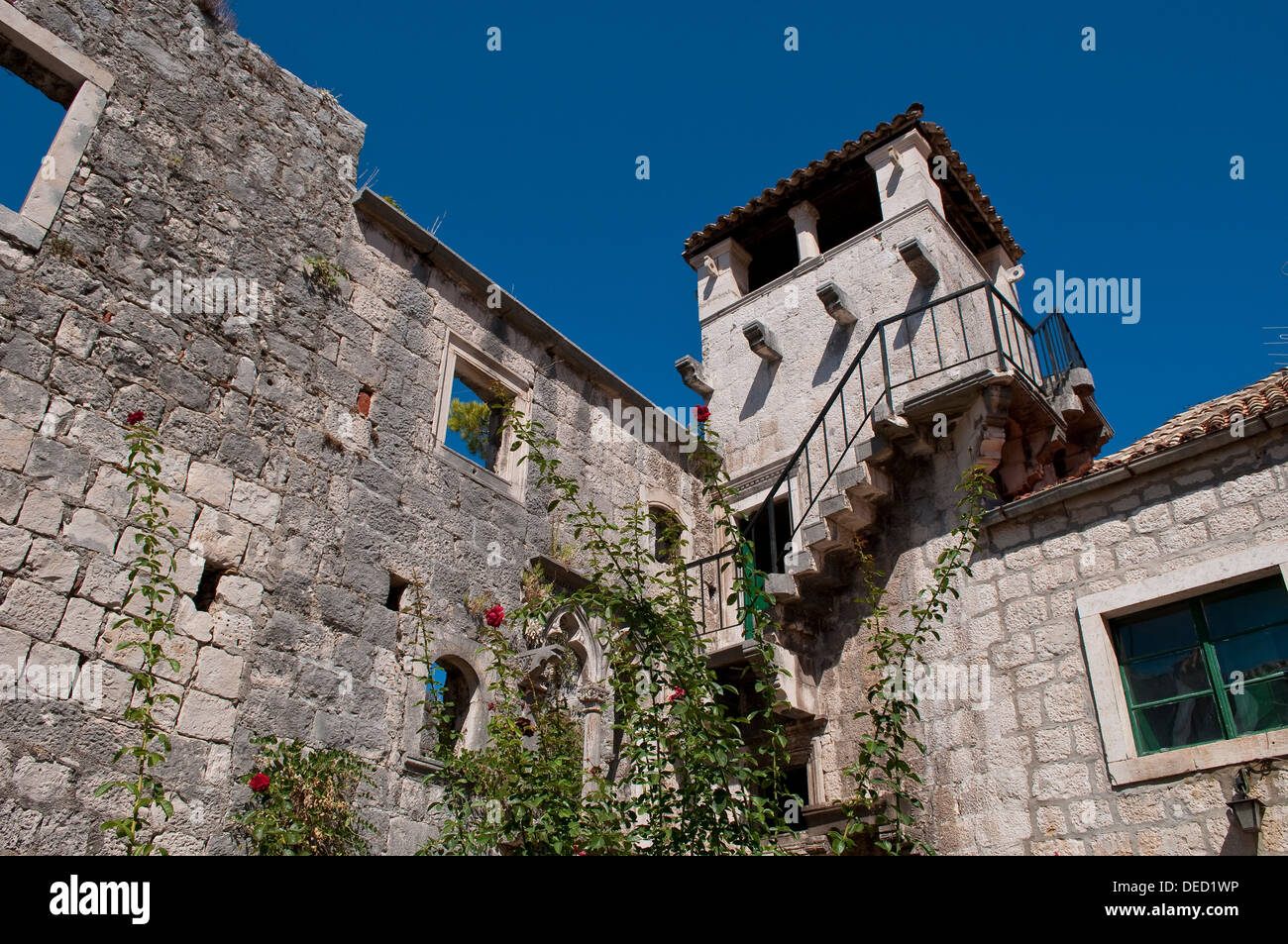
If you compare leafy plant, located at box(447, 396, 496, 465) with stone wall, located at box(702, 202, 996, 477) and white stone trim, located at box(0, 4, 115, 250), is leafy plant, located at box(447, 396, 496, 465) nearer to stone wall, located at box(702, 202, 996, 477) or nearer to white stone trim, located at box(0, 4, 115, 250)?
stone wall, located at box(702, 202, 996, 477)

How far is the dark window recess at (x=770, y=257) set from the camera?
12.9 meters

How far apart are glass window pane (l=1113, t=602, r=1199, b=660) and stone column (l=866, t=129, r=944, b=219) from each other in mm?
5561

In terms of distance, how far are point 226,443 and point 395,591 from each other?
1.55 meters

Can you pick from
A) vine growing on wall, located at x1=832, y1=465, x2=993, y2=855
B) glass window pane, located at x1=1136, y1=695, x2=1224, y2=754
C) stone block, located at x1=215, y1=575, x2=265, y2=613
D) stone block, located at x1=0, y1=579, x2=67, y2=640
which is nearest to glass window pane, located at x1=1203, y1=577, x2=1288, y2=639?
glass window pane, located at x1=1136, y1=695, x2=1224, y2=754

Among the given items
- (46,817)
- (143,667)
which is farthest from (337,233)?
(46,817)

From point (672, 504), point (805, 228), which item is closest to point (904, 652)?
point (672, 504)

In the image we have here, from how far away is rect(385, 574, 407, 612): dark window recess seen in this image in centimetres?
707

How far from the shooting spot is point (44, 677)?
5023mm

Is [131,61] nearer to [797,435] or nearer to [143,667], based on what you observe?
[143,667]

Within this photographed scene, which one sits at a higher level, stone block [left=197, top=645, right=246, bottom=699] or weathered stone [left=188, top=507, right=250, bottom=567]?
weathered stone [left=188, top=507, right=250, bottom=567]

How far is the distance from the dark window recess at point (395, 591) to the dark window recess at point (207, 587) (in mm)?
1292

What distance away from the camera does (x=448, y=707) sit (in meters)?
6.84

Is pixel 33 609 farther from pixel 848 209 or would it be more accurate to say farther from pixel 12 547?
pixel 848 209

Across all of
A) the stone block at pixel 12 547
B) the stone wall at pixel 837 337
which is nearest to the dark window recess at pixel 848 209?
the stone wall at pixel 837 337
